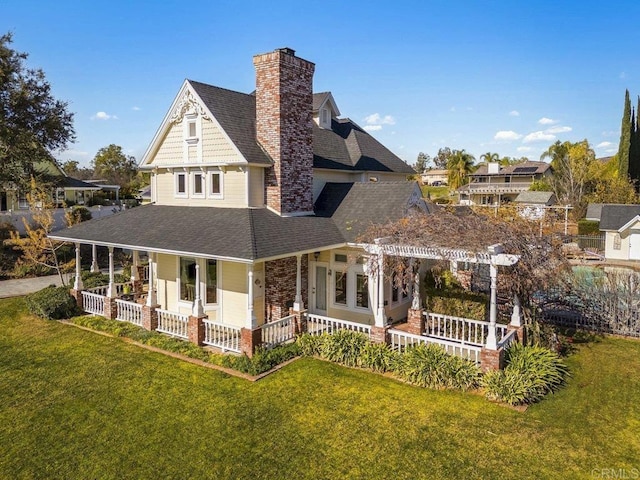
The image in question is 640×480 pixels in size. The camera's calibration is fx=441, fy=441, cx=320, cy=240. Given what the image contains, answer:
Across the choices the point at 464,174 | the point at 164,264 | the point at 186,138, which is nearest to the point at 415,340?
the point at 164,264

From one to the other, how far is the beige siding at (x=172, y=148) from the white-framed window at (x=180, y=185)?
59 centimetres

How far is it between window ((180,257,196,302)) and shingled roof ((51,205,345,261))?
1.52 meters

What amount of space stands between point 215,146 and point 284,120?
9.21 ft

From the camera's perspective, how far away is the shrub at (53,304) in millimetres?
17688

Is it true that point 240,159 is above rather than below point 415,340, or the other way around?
above

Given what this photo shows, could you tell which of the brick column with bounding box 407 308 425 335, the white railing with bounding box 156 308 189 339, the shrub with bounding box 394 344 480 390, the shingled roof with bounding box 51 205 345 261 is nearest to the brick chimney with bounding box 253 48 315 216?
the shingled roof with bounding box 51 205 345 261

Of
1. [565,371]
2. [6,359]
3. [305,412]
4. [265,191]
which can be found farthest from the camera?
[265,191]

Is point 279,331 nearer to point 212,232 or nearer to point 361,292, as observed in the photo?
point 361,292

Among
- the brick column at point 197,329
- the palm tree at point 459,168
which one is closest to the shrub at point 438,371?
the brick column at point 197,329

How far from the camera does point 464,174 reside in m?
88.4

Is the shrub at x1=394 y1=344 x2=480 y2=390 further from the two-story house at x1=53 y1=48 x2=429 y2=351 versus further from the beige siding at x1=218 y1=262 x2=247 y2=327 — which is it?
the beige siding at x1=218 y1=262 x2=247 y2=327

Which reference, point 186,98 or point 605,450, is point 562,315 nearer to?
point 605,450

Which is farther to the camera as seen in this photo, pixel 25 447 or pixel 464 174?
pixel 464 174

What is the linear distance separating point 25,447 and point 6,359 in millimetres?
6027
